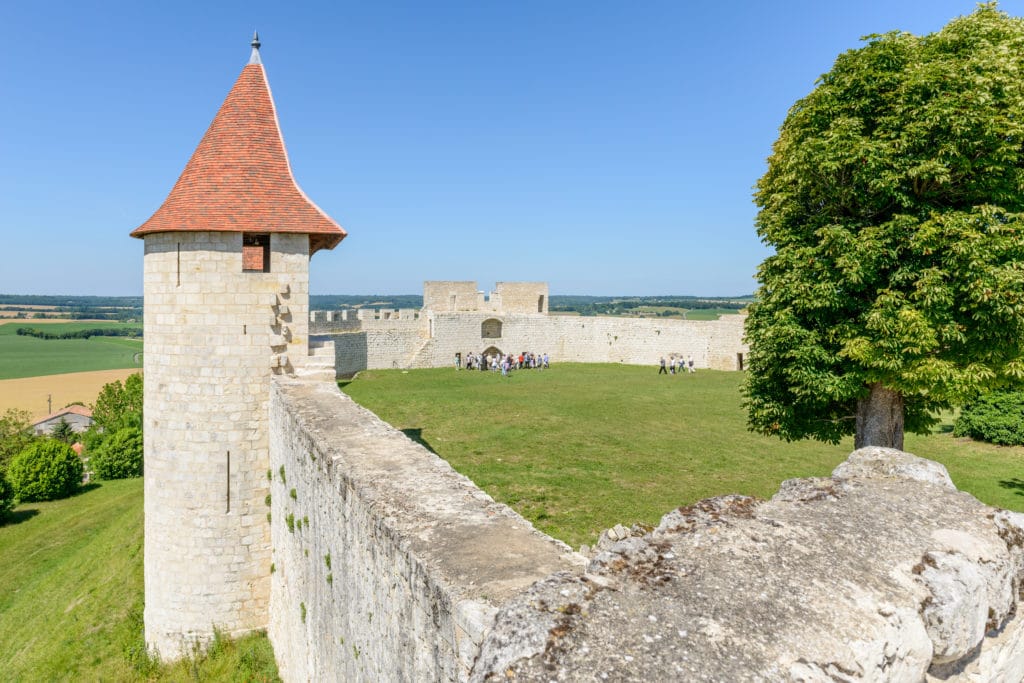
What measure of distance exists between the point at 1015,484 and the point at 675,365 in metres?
23.8

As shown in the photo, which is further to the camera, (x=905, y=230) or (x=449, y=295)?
(x=449, y=295)

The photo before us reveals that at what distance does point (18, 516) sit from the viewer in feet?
87.6

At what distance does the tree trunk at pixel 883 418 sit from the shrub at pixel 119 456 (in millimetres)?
34513

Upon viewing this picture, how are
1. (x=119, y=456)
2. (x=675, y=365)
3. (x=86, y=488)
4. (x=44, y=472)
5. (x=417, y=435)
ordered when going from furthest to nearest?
(x=675, y=365)
(x=119, y=456)
(x=86, y=488)
(x=44, y=472)
(x=417, y=435)

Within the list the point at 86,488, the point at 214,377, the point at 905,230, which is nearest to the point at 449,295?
the point at 86,488

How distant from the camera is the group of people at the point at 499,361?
37.6 metres

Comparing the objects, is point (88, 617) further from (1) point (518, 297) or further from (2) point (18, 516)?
(1) point (518, 297)

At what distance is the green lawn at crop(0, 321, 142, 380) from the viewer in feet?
311

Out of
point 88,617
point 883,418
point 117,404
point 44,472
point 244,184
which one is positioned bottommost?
point 44,472

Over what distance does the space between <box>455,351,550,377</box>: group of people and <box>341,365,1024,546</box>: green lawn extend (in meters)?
9.58

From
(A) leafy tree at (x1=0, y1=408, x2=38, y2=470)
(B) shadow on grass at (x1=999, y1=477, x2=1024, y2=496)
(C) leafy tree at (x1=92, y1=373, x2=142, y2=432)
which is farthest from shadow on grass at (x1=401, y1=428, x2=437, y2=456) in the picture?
(A) leafy tree at (x1=0, y1=408, x2=38, y2=470)

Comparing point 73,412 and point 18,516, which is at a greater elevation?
point 18,516

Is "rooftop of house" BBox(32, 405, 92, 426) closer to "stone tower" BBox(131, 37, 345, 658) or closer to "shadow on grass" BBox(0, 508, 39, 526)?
"shadow on grass" BBox(0, 508, 39, 526)

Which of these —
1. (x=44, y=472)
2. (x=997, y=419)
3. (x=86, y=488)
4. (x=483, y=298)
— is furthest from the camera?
(x=483, y=298)
